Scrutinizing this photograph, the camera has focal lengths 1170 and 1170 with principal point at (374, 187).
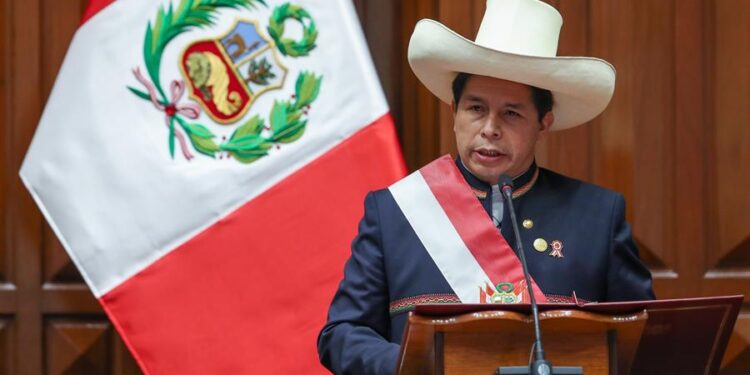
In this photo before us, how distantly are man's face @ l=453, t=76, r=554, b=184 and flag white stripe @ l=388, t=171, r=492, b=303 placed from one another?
11 centimetres

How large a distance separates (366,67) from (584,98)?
0.76 meters

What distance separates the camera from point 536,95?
2.22 metres

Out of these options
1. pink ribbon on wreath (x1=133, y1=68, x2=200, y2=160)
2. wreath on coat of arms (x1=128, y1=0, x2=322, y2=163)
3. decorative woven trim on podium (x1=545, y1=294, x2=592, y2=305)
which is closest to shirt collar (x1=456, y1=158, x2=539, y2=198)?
decorative woven trim on podium (x1=545, y1=294, x2=592, y2=305)

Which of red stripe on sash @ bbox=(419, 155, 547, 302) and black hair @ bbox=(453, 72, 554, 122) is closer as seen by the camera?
red stripe on sash @ bbox=(419, 155, 547, 302)

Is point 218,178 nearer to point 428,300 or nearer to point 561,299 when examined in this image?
point 428,300

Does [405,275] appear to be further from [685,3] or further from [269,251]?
→ [685,3]

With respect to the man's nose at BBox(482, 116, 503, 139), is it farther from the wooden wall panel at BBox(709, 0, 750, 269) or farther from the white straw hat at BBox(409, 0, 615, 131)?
the wooden wall panel at BBox(709, 0, 750, 269)

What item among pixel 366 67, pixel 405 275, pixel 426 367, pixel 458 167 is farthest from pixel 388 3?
pixel 426 367

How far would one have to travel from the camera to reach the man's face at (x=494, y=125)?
2158mm

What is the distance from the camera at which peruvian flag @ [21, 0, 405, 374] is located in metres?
2.82

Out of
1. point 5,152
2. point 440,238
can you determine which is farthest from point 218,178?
point 440,238

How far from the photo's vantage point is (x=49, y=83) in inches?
127

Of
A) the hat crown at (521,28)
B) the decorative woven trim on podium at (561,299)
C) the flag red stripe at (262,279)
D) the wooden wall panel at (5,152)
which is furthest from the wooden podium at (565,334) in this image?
the wooden wall panel at (5,152)

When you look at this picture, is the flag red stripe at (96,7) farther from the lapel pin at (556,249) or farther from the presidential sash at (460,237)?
the lapel pin at (556,249)
